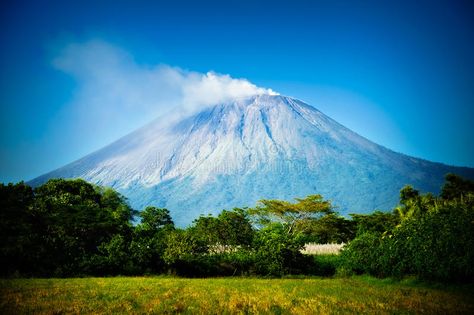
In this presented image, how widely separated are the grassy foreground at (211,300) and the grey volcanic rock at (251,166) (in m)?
117

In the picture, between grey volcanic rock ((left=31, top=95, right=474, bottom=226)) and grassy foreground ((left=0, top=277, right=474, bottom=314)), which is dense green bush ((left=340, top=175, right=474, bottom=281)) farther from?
grey volcanic rock ((left=31, top=95, right=474, bottom=226))

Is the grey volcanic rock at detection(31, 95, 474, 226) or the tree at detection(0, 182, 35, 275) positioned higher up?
the grey volcanic rock at detection(31, 95, 474, 226)

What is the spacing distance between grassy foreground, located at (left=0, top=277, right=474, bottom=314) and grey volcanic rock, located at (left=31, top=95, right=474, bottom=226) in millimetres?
117336

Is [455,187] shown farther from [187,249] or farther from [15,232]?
[15,232]

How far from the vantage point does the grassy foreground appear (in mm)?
6500

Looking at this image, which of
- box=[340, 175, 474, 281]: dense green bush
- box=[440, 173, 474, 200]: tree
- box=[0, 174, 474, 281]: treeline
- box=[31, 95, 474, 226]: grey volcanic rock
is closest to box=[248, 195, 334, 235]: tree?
box=[440, 173, 474, 200]: tree

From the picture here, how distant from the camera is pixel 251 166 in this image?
15838 cm

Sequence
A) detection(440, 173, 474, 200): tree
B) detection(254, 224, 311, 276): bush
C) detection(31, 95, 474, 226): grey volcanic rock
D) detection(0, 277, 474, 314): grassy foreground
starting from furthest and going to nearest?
detection(31, 95, 474, 226): grey volcanic rock, detection(440, 173, 474, 200): tree, detection(254, 224, 311, 276): bush, detection(0, 277, 474, 314): grassy foreground

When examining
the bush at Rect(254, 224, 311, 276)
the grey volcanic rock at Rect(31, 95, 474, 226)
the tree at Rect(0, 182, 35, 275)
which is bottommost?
the bush at Rect(254, 224, 311, 276)

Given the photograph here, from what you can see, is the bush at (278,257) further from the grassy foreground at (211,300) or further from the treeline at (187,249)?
the grassy foreground at (211,300)

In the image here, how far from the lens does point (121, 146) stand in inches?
7111

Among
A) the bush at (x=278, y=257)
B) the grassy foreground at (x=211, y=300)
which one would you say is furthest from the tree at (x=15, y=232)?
the bush at (x=278, y=257)

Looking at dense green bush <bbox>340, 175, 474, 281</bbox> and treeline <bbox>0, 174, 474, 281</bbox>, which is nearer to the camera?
dense green bush <bbox>340, 175, 474, 281</bbox>

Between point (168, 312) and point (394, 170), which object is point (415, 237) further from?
point (394, 170)
